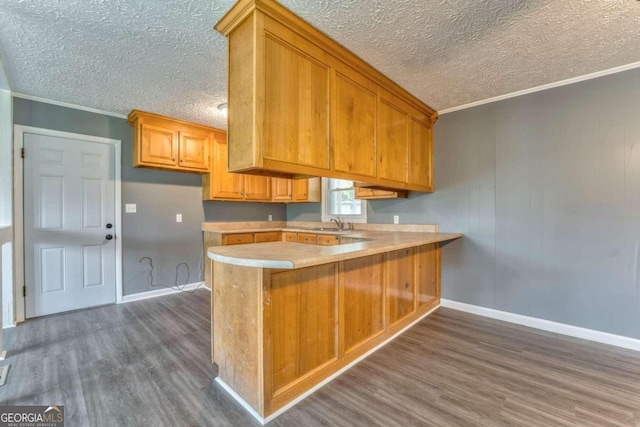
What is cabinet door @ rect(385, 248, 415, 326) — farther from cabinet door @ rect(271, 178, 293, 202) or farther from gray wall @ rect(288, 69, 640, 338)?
cabinet door @ rect(271, 178, 293, 202)

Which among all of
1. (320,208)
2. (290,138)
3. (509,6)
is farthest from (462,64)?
(320,208)

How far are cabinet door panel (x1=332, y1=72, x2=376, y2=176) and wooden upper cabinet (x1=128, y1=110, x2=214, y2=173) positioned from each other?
2624mm

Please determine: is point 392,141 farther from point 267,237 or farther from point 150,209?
point 150,209

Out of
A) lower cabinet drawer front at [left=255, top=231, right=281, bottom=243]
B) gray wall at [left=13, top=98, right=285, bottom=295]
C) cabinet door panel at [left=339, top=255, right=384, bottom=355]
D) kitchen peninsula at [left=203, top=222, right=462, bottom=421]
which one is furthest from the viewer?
lower cabinet drawer front at [left=255, top=231, right=281, bottom=243]

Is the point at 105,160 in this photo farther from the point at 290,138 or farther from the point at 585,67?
the point at 585,67

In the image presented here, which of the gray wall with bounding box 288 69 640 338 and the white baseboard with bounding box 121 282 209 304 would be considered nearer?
the gray wall with bounding box 288 69 640 338

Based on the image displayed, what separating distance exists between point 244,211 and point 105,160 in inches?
80.7

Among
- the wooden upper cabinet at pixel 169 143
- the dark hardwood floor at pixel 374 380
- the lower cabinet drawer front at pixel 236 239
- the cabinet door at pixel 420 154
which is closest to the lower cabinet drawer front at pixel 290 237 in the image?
the lower cabinet drawer front at pixel 236 239

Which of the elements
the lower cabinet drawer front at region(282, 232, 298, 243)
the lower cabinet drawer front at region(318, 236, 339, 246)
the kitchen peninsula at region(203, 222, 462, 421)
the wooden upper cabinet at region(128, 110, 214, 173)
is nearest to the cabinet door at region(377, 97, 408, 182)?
the kitchen peninsula at region(203, 222, 462, 421)

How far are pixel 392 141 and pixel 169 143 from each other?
2906mm

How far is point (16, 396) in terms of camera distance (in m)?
1.75

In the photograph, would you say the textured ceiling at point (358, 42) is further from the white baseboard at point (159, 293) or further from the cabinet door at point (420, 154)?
the white baseboard at point (159, 293)

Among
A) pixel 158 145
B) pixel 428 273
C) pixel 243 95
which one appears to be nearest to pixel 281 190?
pixel 158 145

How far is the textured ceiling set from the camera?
1717mm
